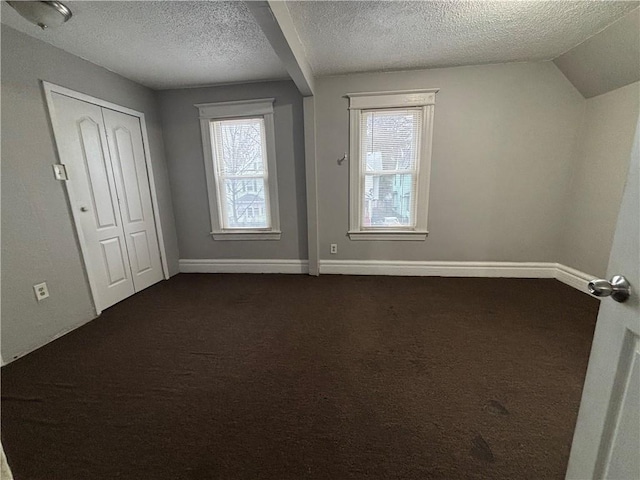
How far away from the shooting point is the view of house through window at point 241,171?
3279 mm

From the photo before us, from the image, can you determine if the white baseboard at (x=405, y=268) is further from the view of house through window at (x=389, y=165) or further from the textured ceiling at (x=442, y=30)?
the textured ceiling at (x=442, y=30)

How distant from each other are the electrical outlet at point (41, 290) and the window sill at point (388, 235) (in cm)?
292

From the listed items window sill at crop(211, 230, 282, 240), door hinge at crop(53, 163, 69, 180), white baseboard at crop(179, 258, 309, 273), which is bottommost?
white baseboard at crop(179, 258, 309, 273)

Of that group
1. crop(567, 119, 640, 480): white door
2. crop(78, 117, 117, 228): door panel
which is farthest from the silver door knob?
crop(78, 117, 117, 228): door panel

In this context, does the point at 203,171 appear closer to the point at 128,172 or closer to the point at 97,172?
the point at 128,172

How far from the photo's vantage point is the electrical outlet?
2.08 metres

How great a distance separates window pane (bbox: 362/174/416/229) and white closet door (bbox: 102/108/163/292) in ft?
8.77

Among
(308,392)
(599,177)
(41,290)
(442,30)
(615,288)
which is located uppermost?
(442,30)

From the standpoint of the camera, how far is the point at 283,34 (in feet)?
5.65

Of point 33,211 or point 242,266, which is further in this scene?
point 242,266

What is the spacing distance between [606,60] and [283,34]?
9.06ft

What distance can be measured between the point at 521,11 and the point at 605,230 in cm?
215

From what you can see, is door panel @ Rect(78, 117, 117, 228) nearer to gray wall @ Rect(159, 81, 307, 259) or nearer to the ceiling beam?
gray wall @ Rect(159, 81, 307, 259)

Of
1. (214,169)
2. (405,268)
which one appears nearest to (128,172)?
(214,169)
